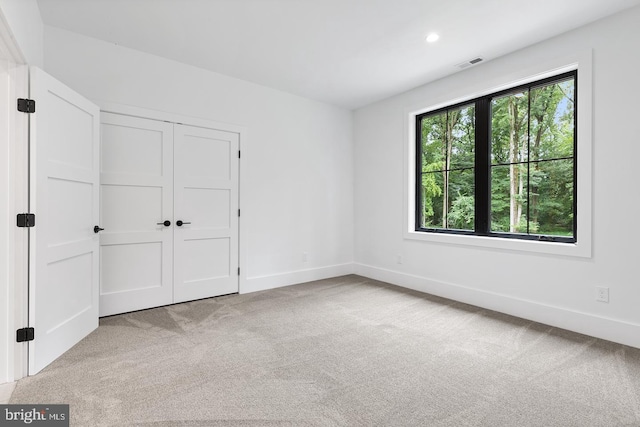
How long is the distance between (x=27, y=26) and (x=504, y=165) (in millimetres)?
4427

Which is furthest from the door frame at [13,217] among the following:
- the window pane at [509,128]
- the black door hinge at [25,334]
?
the window pane at [509,128]

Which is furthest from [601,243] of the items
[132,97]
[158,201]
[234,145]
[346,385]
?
[132,97]

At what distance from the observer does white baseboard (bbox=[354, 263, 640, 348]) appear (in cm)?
268

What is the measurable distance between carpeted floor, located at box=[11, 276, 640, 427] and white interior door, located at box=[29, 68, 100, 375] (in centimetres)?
21

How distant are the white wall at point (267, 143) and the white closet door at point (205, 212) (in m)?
0.17

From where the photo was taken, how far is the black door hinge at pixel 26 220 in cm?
213

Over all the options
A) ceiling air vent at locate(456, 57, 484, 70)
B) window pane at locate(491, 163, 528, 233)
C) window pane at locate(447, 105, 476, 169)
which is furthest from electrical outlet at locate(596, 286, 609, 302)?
ceiling air vent at locate(456, 57, 484, 70)

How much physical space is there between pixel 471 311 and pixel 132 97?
428 cm

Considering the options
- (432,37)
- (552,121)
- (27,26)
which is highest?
(432,37)

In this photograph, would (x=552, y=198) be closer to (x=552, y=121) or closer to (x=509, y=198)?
(x=509, y=198)

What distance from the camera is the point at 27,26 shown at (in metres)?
2.31

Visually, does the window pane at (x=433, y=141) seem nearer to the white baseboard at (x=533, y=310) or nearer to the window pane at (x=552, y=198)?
the window pane at (x=552, y=198)

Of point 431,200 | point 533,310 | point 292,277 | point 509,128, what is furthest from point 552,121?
point 292,277

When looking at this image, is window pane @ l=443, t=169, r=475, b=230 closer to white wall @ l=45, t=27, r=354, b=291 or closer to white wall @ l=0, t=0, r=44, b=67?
white wall @ l=45, t=27, r=354, b=291
